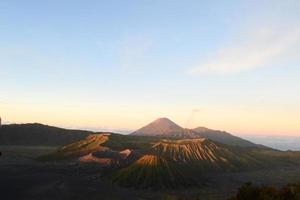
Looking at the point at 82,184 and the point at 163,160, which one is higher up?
the point at 163,160

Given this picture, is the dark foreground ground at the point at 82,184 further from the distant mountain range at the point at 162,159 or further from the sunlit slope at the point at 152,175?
the distant mountain range at the point at 162,159

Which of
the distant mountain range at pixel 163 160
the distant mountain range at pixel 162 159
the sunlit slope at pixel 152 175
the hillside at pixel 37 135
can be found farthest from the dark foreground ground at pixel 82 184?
the hillside at pixel 37 135

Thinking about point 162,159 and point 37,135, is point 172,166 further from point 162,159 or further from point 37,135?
point 37,135

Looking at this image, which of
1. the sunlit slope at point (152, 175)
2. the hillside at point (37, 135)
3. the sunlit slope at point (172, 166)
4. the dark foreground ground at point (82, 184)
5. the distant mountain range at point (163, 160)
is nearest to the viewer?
the dark foreground ground at point (82, 184)

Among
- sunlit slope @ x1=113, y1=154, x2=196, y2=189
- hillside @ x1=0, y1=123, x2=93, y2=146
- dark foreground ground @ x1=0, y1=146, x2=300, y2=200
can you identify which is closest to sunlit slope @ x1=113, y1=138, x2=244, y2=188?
sunlit slope @ x1=113, y1=154, x2=196, y2=189

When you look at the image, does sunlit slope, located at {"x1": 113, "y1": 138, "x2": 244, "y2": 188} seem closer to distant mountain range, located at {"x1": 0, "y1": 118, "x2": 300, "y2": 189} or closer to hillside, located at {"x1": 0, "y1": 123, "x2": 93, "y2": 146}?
distant mountain range, located at {"x1": 0, "y1": 118, "x2": 300, "y2": 189}

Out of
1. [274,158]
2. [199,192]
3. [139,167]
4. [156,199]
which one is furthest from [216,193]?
[274,158]

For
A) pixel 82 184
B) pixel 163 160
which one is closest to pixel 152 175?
pixel 163 160

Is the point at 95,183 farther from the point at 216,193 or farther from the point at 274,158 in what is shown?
the point at 274,158
